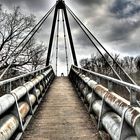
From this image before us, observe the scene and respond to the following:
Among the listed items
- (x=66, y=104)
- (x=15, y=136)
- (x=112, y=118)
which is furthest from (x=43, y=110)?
(x=112, y=118)

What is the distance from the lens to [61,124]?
6.55m

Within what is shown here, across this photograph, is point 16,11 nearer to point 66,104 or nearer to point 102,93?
point 66,104

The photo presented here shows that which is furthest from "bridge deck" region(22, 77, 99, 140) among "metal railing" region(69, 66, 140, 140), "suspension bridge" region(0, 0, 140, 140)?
"metal railing" region(69, 66, 140, 140)

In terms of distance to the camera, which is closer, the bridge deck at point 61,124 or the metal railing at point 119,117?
the metal railing at point 119,117

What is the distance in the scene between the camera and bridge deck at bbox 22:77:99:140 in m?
5.67

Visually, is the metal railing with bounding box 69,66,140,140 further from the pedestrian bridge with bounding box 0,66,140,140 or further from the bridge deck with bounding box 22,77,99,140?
the bridge deck with bounding box 22,77,99,140

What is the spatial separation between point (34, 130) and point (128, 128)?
2783 millimetres

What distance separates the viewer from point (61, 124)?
655 cm

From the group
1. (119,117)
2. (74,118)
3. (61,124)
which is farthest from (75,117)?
(119,117)

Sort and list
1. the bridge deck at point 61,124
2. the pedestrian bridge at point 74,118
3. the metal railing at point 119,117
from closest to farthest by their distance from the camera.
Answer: the metal railing at point 119,117 < the pedestrian bridge at point 74,118 < the bridge deck at point 61,124

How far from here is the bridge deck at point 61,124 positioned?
567 centimetres

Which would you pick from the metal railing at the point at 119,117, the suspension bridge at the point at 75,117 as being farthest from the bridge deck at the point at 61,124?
the metal railing at the point at 119,117

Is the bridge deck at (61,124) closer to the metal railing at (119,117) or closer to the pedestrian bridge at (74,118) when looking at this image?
the pedestrian bridge at (74,118)

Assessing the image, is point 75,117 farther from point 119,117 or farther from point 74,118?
point 119,117
